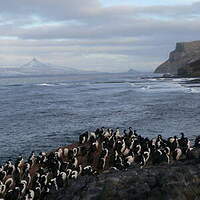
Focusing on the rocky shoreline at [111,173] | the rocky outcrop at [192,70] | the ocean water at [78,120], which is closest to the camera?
the rocky shoreline at [111,173]

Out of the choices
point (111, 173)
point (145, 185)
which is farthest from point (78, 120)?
point (145, 185)

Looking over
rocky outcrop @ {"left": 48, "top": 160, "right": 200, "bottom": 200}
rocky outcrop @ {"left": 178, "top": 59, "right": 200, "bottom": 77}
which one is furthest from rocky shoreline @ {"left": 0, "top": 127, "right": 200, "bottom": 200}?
rocky outcrop @ {"left": 178, "top": 59, "right": 200, "bottom": 77}

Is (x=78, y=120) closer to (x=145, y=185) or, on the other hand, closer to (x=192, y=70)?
(x=145, y=185)

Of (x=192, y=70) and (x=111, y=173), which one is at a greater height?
(x=192, y=70)

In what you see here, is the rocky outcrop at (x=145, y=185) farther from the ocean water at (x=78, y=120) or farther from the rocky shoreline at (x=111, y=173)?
the ocean water at (x=78, y=120)

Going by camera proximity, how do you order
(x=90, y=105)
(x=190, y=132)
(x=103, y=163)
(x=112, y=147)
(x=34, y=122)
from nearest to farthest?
(x=103, y=163) → (x=112, y=147) → (x=190, y=132) → (x=34, y=122) → (x=90, y=105)

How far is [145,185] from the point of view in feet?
43.9

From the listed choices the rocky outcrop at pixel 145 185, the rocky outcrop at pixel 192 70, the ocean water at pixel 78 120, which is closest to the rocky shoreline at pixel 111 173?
the rocky outcrop at pixel 145 185

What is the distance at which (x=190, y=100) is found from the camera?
83062 mm

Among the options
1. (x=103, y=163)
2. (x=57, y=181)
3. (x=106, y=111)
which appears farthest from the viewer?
(x=106, y=111)

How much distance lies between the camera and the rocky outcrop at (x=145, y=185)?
12.6 m

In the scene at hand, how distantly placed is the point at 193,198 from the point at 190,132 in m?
36.6

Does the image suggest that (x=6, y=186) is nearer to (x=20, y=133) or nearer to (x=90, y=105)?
(x=20, y=133)

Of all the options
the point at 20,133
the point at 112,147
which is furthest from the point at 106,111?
the point at 112,147
